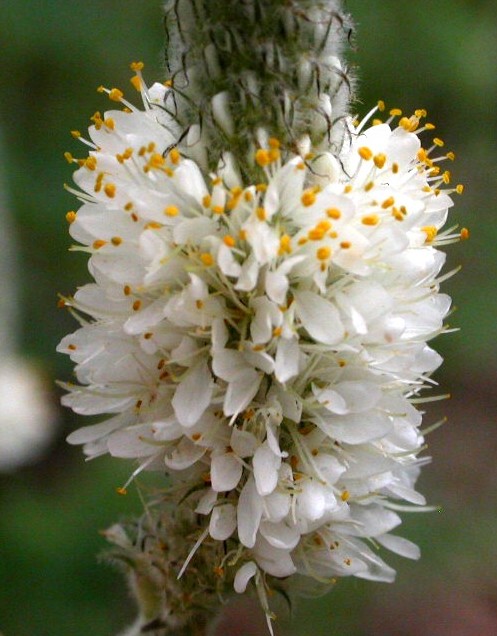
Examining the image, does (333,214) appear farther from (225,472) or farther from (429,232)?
(225,472)

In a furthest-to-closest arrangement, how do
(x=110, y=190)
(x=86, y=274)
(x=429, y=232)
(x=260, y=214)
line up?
1. (x=86, y=274)
2. (x=429, y=232)
3. (x=110, y=190)
4. (x=260, y=214)

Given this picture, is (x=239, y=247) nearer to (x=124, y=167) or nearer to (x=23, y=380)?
A: (x=124, y=167)

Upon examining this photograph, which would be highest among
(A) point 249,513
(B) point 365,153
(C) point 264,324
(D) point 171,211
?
(B) point 365,153

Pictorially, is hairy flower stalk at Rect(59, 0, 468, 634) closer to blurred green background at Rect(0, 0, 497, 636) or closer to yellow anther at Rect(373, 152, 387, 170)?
yellow anther at Rect(373, 152, 387, 170)

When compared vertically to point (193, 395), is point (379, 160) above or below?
above

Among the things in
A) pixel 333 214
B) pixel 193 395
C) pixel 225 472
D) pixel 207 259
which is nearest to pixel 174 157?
pixel 207 259

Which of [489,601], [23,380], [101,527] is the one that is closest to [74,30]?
[23,380]
